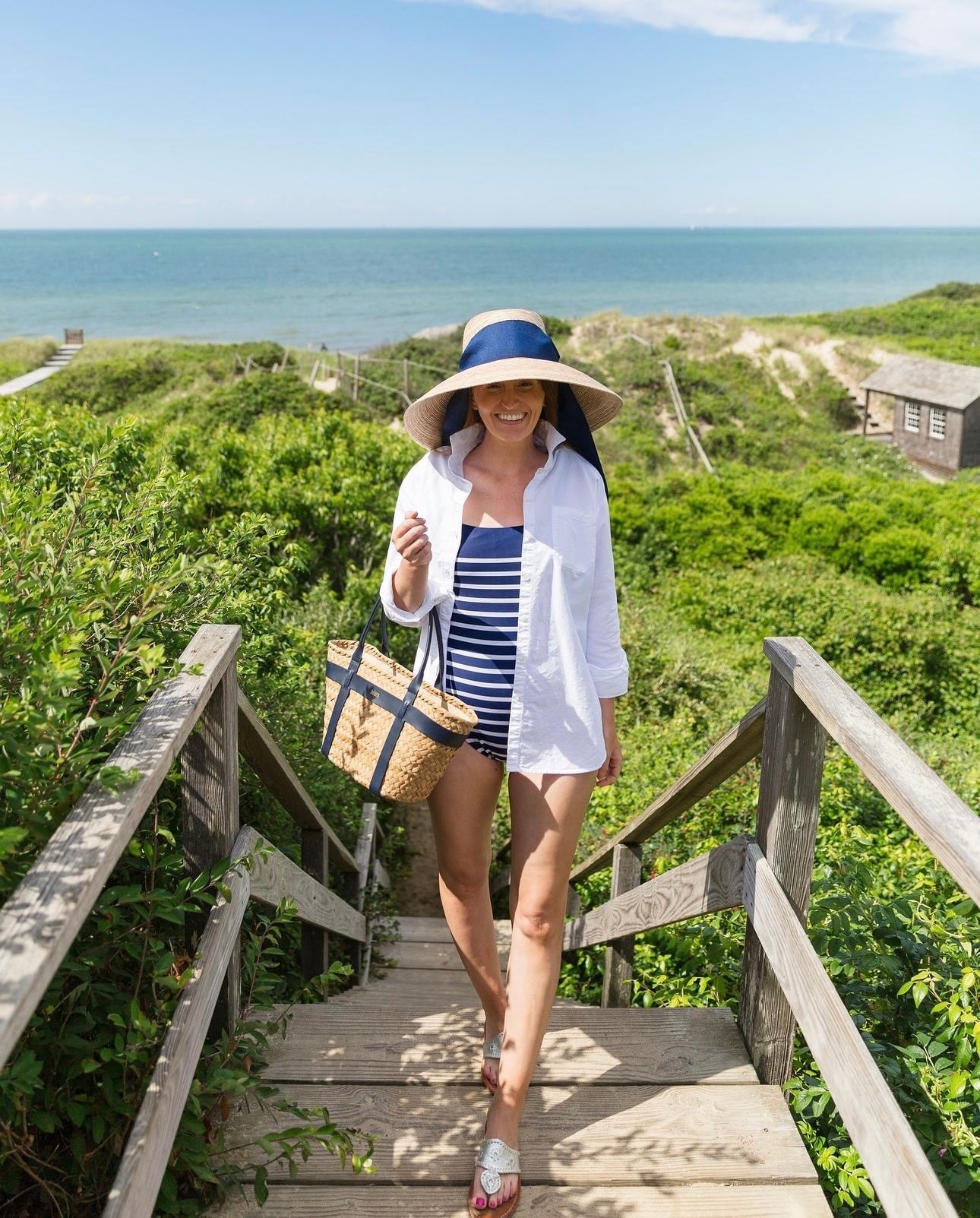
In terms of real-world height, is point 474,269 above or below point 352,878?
above

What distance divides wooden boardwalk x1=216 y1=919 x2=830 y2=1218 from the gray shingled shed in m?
28.6

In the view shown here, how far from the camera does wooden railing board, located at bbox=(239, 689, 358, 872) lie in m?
2.36

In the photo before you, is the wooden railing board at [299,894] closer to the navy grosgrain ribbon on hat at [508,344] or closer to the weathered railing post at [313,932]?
the weathered railing post at [313,932]

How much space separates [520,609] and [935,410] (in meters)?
29.9

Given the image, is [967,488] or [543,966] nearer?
[543,966]

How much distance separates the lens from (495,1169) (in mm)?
2039

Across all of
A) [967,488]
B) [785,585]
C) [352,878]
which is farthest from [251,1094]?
[967,488]

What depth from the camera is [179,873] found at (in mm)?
2039

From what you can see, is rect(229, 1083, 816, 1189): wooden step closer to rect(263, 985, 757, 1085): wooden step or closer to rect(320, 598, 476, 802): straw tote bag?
rect(263, 985, 757, 1085): wooden step

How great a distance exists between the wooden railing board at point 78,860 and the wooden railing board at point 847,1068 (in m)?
1.21

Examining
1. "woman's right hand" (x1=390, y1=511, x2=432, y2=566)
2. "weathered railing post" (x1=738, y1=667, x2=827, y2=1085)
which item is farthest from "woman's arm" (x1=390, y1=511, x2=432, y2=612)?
"weathered railing post" (x1=738, y1=667, x2=827, y2=1085)

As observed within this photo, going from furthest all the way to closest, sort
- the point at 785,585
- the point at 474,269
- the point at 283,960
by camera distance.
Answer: the point at 474,269
the point at 785,585
the point at 283,960

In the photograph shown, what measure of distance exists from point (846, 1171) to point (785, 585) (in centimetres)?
1010

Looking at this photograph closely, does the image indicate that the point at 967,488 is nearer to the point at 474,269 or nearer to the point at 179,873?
the point at 179,873
